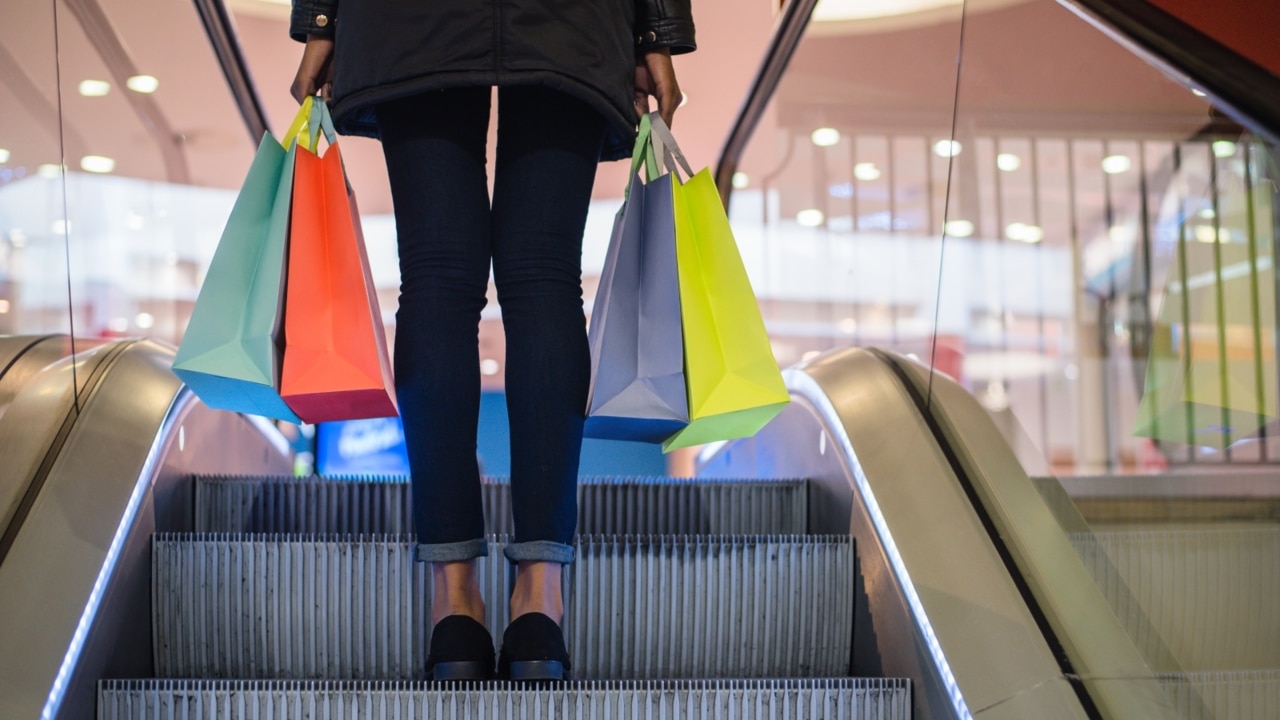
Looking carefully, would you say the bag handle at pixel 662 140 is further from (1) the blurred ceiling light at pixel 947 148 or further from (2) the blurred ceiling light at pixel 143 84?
(2) the blurred ceiling light at pixel 143 84

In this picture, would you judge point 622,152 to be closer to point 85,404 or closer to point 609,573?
point 609,573

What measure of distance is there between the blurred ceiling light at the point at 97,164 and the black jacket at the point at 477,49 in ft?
4.96

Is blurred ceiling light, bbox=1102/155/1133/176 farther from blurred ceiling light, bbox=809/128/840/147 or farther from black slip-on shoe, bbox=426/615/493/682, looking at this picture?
blurred ceiling light, bbox=809/128/840/147

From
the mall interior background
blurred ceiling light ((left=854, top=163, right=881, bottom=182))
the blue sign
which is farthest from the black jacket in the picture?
the blue sign

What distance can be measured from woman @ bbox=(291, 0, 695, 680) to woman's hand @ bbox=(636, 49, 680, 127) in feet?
0.38

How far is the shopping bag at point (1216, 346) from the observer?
66.1 inches

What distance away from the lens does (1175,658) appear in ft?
5.21

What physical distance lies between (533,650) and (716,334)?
Answer: 568 millimetres

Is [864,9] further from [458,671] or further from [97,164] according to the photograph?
[458,671]

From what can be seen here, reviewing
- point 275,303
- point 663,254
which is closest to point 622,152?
point 663,254

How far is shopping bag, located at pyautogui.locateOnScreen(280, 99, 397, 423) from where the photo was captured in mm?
1799

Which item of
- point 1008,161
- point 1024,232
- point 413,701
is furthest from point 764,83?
point 413,701

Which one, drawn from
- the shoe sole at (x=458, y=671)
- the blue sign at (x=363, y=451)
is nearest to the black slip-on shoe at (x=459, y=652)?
the shoe sole at (x=458, y=671)

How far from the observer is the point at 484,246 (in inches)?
75.9
